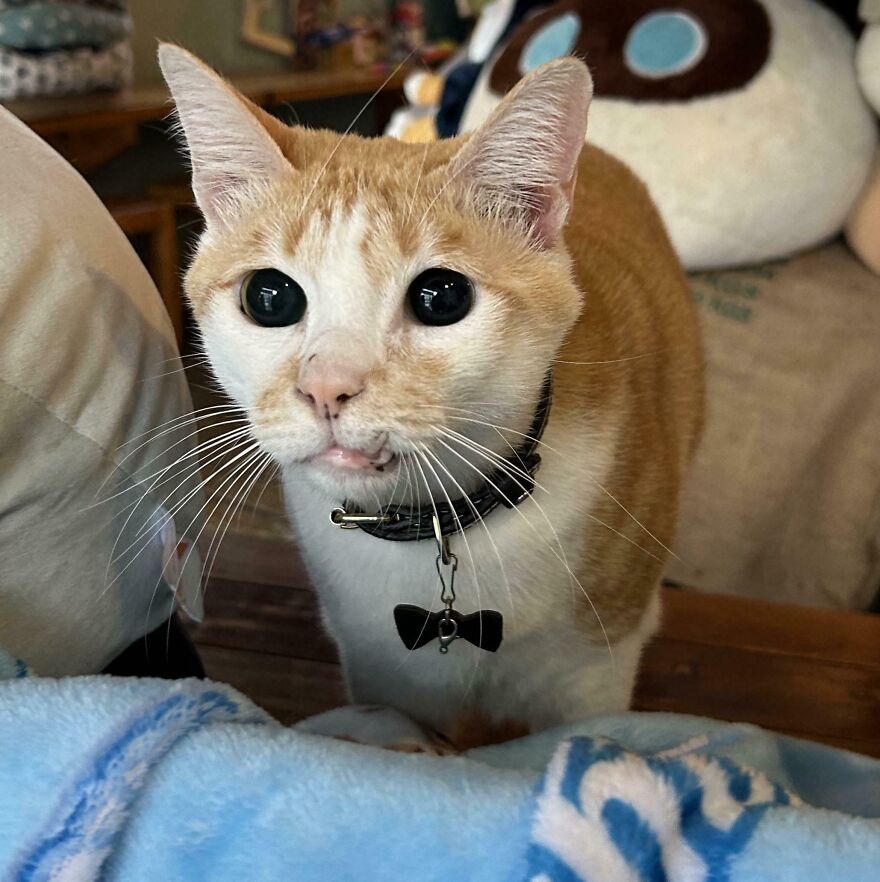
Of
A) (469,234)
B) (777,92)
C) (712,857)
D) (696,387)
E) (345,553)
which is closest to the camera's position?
(712,857)

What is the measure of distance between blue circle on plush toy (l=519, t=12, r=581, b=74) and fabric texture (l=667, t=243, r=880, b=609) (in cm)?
55

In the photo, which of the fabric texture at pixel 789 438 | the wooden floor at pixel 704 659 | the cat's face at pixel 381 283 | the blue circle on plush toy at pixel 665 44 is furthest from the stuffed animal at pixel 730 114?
the cat's face at pixel 381 283

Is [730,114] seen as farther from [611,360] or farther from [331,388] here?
[331,388]

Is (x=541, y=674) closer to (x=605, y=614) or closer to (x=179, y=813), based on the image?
(x=605, y=614)

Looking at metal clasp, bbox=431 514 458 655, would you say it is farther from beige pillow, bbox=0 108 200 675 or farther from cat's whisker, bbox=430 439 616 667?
beige pillow, bbox=0 108 200 675

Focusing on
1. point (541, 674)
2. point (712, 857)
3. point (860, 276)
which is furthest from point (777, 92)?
point (712, 857)

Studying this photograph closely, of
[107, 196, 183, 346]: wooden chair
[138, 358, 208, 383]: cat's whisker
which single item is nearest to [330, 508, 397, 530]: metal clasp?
[138, 358, 208, 383]: cat's whisker

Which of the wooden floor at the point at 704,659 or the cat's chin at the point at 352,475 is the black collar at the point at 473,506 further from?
the wooden floor at the point at 704,659

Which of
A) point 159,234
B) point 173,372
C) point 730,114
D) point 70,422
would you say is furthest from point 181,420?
point 159,234

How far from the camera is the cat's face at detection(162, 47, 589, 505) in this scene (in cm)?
65

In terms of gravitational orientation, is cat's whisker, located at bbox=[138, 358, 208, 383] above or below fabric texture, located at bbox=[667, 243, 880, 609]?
A: above

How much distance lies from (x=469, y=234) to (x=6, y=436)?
430 millimetres

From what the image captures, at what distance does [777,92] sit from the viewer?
4.91 ft

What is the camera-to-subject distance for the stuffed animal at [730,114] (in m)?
1.50
